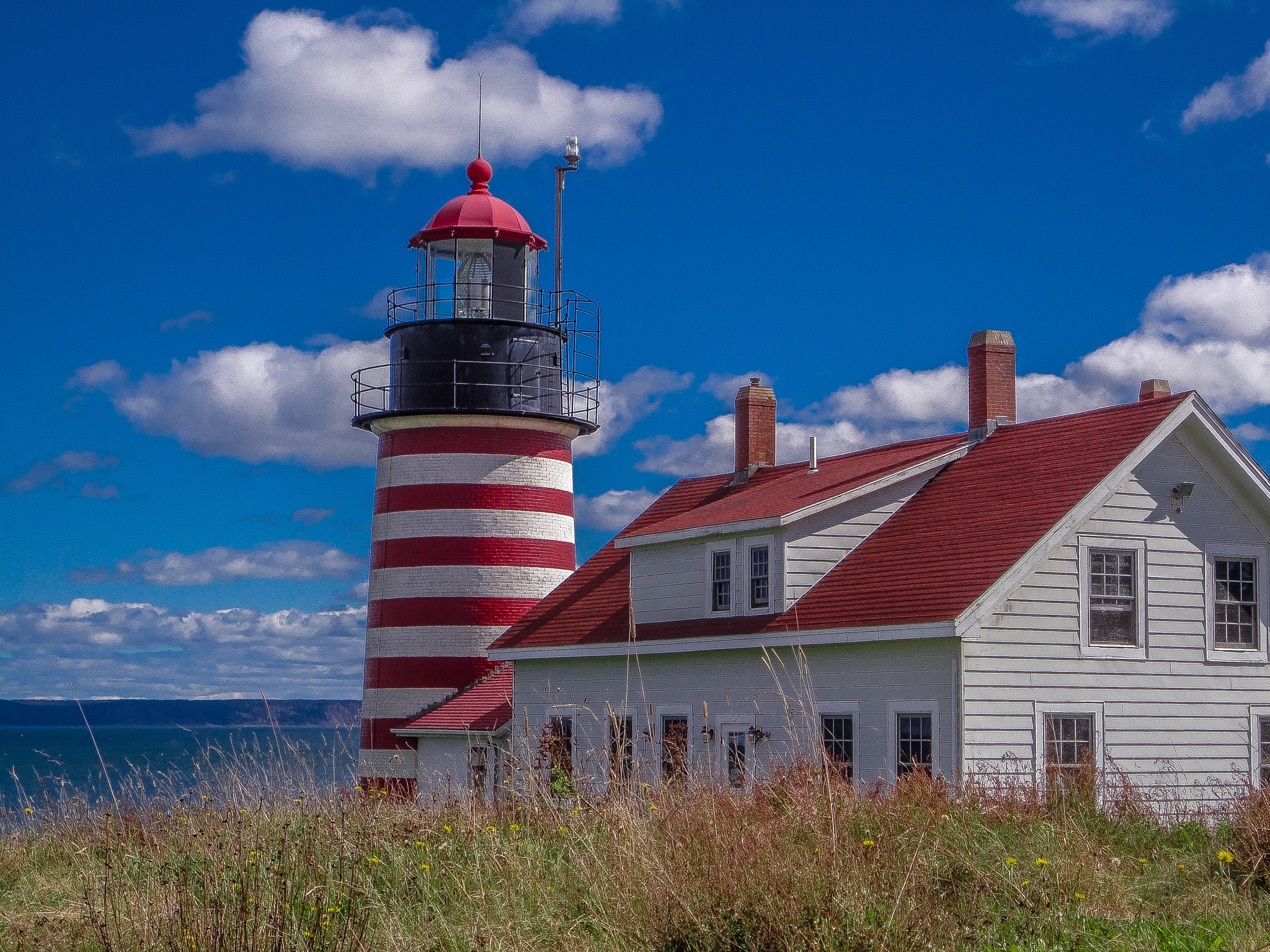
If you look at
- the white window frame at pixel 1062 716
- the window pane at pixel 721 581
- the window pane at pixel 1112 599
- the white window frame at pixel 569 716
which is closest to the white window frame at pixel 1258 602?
the window pane at pixel 1112 599

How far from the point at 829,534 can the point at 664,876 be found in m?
12.3

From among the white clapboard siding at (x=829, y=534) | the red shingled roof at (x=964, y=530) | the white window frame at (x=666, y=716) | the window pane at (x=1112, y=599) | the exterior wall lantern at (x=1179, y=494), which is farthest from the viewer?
the white window frame at (x=666, y=716)

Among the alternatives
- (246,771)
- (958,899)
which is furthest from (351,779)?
(958,899)

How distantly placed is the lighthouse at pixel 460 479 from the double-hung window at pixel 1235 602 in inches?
460

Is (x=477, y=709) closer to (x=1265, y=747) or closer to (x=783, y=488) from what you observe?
(x=783, y=488)

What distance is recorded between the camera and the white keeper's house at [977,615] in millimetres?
16297

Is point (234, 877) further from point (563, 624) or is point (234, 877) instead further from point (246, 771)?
point (563, 624)

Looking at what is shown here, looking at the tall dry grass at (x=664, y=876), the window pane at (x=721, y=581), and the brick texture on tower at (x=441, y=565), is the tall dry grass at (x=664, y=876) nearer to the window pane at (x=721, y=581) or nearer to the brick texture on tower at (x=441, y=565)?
the window pane at (x=721, y=581)

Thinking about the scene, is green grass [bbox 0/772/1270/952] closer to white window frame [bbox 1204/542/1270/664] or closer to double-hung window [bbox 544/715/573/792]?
white window frame [bbox 1204/542/1270/664]

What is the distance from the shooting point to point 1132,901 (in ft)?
27.1

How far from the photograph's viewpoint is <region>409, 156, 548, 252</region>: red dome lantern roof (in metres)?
25.2

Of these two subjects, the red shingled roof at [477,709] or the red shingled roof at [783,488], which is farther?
the red shingled roof at [477,709]

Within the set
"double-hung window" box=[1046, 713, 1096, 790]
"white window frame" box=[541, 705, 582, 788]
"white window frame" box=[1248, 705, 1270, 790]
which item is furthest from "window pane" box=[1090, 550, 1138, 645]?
"white window frame" box=[541, 705, 582, 788]

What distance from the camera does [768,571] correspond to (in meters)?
19.2
